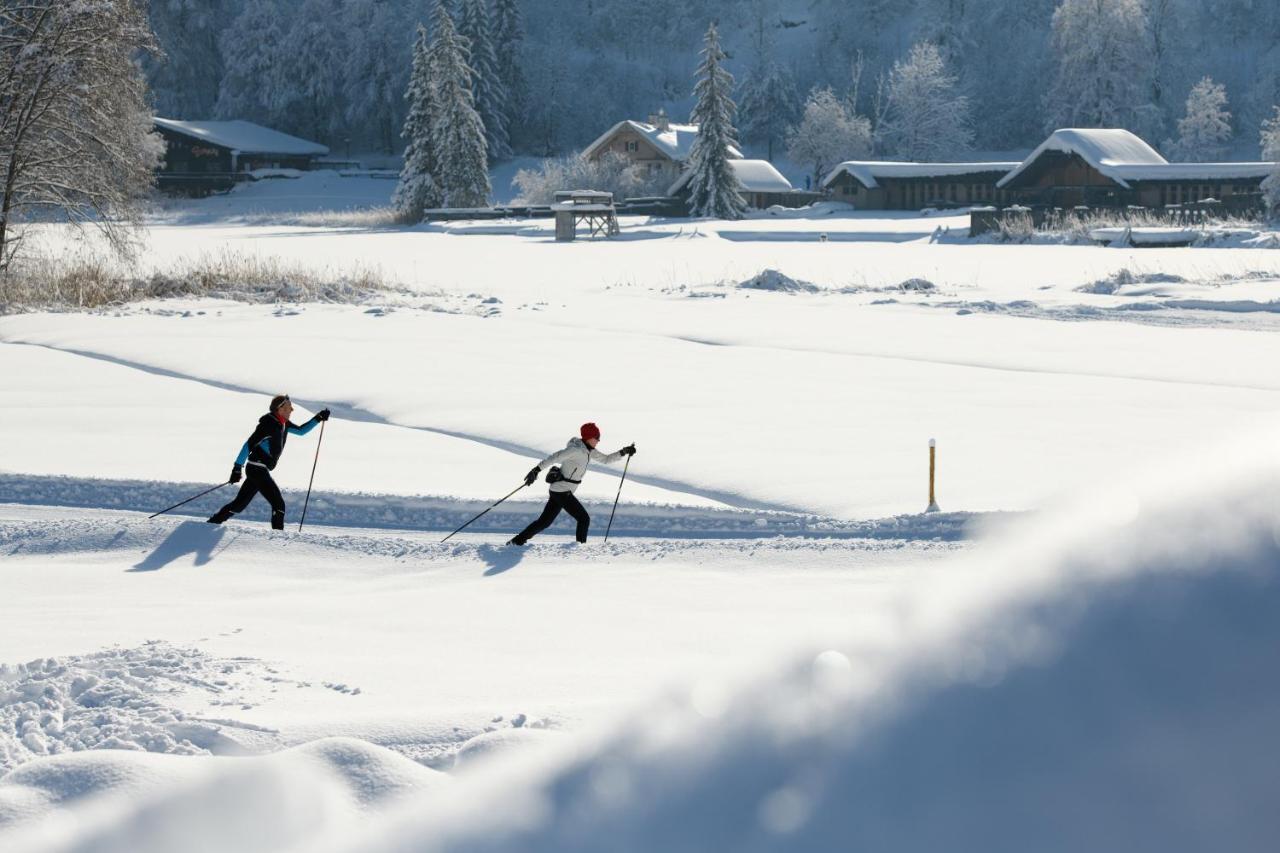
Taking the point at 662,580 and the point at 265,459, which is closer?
the point at 662,580

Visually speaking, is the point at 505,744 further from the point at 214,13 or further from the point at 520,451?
the point at 214,13

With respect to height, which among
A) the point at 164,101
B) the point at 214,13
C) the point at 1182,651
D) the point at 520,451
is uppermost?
the point at 214,13

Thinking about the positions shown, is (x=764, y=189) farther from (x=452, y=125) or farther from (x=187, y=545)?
(x=187, y=545)

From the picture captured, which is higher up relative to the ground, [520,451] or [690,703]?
[690,703]

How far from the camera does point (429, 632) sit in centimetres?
829

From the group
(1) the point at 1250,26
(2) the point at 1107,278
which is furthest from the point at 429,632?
(1) the point at 1250,26

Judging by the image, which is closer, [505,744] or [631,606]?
[505,744]

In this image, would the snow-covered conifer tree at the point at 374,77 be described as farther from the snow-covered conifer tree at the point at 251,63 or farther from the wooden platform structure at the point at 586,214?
the wooden platform structure at the point at 586,214

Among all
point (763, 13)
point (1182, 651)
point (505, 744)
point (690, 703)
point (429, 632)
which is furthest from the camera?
point (763, 13)

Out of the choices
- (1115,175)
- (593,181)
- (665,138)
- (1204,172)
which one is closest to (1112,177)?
(1115,175)

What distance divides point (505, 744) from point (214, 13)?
121269 mm

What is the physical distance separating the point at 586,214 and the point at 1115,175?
84.3ft

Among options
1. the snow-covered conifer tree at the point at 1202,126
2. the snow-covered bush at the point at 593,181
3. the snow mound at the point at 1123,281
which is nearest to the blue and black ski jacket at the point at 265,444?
the snow mound at the point at 1123,281

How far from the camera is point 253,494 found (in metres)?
11.2
